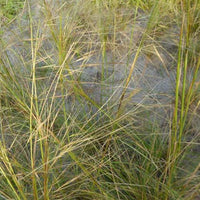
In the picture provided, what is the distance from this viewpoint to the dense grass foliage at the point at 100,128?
1.08 metres

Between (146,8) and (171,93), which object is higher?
(146,8)

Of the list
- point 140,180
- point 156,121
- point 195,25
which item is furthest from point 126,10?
point 140,180

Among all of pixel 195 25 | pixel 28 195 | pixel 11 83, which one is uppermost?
pixel 195 25

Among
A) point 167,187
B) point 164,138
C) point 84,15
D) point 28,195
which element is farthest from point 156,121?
point 84,15

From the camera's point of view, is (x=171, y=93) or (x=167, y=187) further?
(x=171, y=93)

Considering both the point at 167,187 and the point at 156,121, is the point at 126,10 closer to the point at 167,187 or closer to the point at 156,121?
the point at 156,121

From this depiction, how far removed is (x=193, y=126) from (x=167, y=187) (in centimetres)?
34

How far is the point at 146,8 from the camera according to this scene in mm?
2072

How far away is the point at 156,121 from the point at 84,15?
0.74 m

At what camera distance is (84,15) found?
72.4 inches

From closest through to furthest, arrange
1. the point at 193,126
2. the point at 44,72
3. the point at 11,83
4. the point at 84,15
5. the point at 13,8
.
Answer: the point at 193,126, the point at 11,83, the point at 44,72, the point at 84,15, the point at 13,8

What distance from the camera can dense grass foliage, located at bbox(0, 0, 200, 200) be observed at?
1.08 meters

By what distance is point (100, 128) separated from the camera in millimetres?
1131

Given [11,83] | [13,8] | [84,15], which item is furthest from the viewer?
[13,8]
